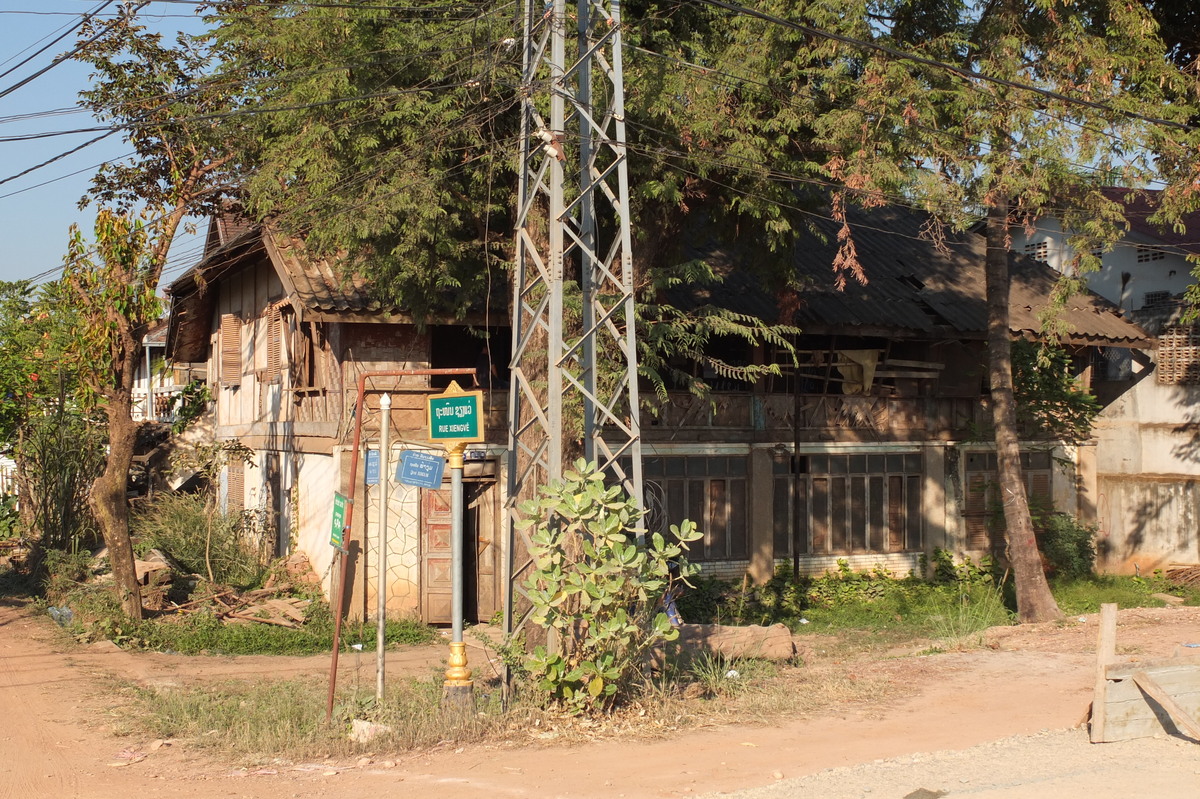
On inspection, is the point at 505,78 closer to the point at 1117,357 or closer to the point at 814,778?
the point at 814,778

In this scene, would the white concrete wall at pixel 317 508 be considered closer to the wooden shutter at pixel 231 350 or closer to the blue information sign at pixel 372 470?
the blue information sign at pixel 372 470

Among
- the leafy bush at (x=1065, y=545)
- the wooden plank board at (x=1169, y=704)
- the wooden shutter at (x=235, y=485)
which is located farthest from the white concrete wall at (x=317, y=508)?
the leafy bush at (x=1065, y=545)

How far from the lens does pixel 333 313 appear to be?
14633mm

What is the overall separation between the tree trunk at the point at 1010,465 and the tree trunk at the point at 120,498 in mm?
11844

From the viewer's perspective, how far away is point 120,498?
561 inches

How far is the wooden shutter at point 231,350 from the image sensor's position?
69.4ft

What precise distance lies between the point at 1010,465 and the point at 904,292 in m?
5.32

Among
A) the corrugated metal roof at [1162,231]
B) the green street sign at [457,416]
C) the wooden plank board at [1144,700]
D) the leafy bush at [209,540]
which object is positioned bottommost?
the wooden plank board at [1144,700]

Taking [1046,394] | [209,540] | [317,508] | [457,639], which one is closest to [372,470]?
[457,639]

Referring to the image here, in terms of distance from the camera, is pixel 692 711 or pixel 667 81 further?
pixel 667 81

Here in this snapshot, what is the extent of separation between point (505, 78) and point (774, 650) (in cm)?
708

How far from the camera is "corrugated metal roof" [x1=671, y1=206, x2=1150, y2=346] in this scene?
17.8 metres

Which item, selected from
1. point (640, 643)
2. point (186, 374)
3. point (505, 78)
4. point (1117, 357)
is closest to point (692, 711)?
Answer: point (640, 643)

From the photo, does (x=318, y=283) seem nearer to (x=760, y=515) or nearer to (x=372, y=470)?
(x=372, y=470)
